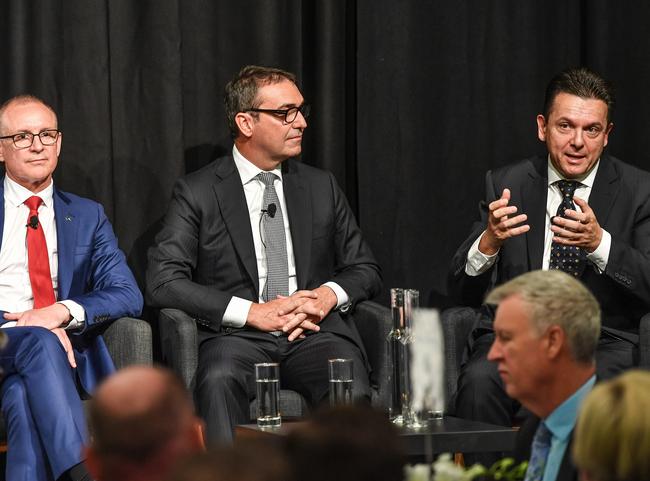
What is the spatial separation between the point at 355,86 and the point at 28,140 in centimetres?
151

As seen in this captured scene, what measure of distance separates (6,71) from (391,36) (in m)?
1.63

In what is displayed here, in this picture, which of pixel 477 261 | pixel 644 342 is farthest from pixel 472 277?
pixel 644 342

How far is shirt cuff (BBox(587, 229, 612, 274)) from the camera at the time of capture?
4.20 m

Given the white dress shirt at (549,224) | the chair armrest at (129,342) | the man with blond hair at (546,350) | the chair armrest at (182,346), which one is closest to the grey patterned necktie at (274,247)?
the chair armrest at (182,346)

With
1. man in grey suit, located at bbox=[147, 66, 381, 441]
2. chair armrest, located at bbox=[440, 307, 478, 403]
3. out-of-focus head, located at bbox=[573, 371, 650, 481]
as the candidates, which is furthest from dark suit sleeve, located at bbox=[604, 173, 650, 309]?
out-of-focus head, located at bbox=[573, 371, 650, 481]

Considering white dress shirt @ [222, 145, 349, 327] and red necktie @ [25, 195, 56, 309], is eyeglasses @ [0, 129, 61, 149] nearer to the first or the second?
red necktie @ [25, 195, 56, 309]

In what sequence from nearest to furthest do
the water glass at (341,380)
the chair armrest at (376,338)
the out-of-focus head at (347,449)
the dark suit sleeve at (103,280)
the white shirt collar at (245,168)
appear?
1. the out-of-focus head at (347,449)
2. the water glass at (341,380)
3. the dark suit sleeve at (103,280)
4. the chair armrest at (376,338)
5. the white shirt collar at (245,168)

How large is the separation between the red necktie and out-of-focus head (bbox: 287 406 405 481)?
2.92 meters

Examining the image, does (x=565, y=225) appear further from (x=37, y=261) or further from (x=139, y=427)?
(x=139, y=427)

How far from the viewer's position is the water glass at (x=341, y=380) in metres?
3.45

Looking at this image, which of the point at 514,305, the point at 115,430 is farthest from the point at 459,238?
the point at 115,430

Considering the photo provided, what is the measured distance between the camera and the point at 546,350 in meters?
2.57

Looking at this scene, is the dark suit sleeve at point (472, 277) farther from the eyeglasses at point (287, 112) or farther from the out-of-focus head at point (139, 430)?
the out-of-focus head at point (139, 430)

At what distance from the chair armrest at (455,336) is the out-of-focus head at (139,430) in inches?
112
